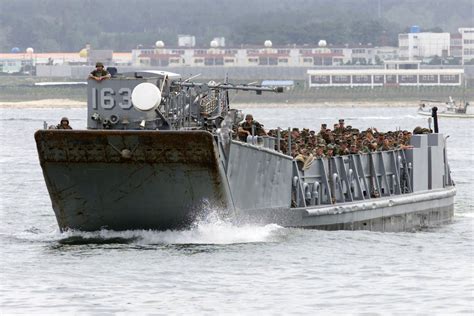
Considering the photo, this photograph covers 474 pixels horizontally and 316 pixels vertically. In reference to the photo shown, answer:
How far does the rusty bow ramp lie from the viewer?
3198cm

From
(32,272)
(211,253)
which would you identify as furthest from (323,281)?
(32,272)

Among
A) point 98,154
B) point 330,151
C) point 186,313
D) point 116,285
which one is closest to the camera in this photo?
point 186,313

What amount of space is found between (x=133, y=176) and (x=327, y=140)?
8.47 m

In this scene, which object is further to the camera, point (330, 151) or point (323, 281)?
point (330, 151)

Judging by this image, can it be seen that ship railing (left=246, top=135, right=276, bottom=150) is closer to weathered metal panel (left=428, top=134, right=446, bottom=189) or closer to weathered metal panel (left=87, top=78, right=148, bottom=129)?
weathered metal panel (left=87, top=78, right=148, bottom=129)

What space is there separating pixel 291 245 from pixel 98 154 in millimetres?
4453

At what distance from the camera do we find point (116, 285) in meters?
28.5

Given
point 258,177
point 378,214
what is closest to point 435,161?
point 378,214

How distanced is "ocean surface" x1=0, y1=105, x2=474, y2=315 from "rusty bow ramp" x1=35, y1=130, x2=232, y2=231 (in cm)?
45

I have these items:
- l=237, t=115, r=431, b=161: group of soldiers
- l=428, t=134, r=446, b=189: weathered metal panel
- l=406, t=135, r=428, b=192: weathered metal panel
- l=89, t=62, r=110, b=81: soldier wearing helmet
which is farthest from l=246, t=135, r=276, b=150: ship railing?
l=428, t=134, r=446, b=189: weathered metal panel

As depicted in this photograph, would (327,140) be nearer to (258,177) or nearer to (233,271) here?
(258,177)

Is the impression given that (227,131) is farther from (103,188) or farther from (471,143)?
(471,143)

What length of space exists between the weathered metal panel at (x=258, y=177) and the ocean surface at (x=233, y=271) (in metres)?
0.57

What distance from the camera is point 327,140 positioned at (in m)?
39.9
